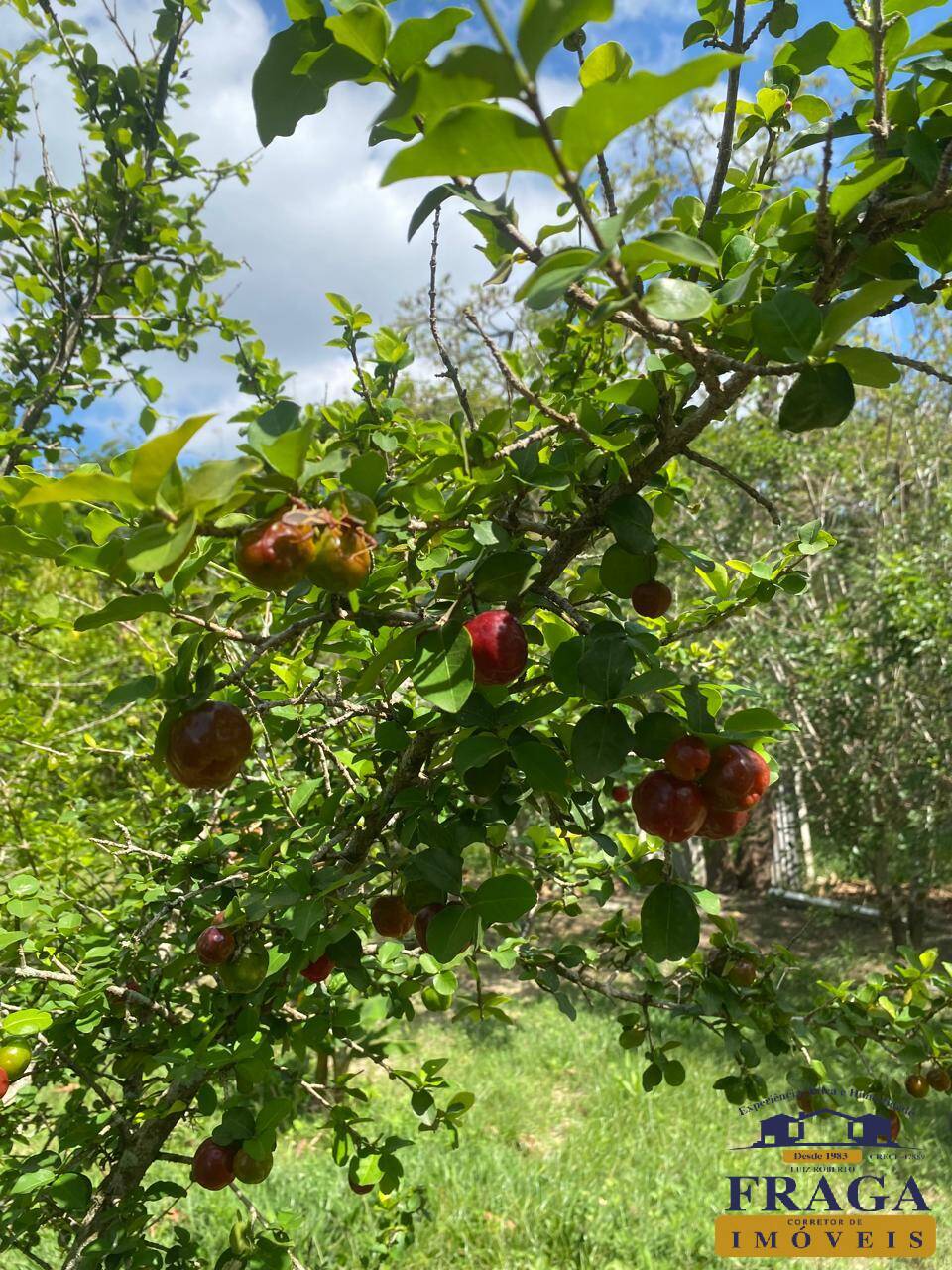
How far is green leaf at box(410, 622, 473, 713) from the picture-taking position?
0.80 meters

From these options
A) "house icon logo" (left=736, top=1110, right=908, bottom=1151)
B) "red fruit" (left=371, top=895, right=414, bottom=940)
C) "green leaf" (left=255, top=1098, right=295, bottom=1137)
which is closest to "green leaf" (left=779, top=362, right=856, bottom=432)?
"red fruit" (left=371, top=895, right=414, bottom=940)

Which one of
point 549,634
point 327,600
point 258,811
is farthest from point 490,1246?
point 327,600

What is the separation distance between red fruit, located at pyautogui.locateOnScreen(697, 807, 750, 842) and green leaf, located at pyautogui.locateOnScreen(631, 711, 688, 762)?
104 millimetres

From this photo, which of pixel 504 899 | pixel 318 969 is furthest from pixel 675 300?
pixel 318 969

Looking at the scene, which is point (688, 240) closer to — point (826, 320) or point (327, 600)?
point (826, 320)

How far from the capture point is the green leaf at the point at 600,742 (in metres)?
0.84

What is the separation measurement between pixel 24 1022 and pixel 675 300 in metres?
1.33

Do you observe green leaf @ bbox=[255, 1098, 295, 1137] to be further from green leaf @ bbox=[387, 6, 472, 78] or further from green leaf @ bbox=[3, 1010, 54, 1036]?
green leaf @ bbox=[387, 6, 472, 78]

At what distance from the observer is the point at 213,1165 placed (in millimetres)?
1303

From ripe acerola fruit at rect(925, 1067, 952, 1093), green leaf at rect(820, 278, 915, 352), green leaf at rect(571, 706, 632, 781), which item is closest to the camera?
green leaf at rect(820, 278, 915, 352)

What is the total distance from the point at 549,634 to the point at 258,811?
0.68 metres

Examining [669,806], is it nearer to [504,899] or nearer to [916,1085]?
[504,899]

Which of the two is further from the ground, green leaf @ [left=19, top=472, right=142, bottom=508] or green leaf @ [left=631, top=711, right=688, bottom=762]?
green leaf @ [left=19, top=472, right=142, bottom=508]

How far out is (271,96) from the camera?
2.48 ft
